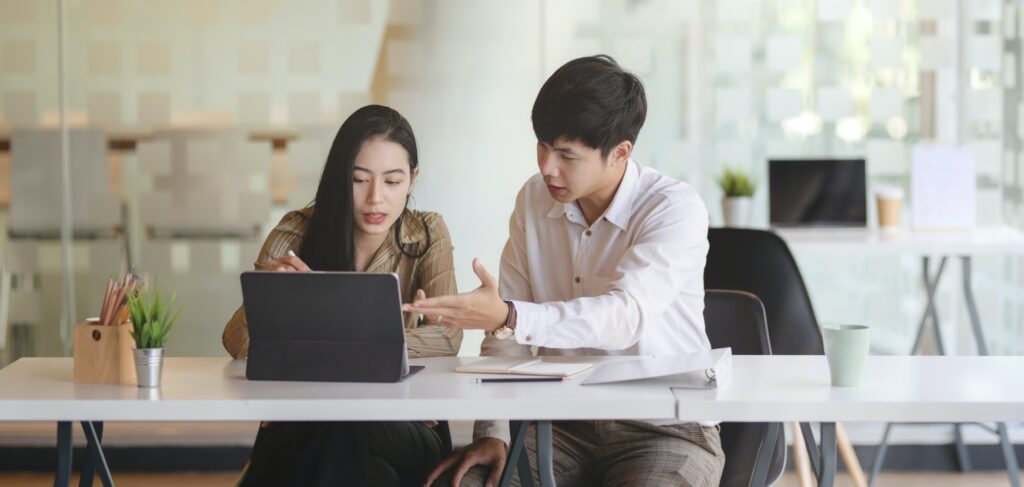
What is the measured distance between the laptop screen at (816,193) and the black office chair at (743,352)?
1.51 meters

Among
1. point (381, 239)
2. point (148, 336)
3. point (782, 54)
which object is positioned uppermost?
point (782, 54)

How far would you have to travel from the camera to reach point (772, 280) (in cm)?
290

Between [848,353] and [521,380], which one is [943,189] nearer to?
[848,353]

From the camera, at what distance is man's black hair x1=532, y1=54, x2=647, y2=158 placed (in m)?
2.32

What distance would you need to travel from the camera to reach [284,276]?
198cm

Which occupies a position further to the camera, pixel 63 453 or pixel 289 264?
pixel 289 264

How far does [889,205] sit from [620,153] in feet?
6.19

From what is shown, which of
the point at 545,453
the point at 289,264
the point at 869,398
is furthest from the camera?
the point at 289,264

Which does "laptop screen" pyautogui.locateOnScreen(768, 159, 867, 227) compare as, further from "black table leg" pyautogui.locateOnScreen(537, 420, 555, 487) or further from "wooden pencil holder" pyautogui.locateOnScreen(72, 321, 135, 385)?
"wooden pencil holder" pyautogui.locateOnScreen(72, 321, 135, 385)

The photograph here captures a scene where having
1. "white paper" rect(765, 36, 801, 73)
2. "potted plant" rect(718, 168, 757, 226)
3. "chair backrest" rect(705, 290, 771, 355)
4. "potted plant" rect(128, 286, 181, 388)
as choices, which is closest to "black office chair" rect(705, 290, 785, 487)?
"chair backrest" rect(705, 290, 771, 355)

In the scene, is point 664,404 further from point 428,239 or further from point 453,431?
point 453,431

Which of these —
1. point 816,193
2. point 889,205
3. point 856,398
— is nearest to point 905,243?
point 889,205

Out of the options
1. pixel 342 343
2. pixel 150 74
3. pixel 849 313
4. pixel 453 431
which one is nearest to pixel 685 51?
pixel 849 313

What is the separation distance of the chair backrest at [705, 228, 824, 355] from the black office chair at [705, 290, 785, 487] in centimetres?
29
